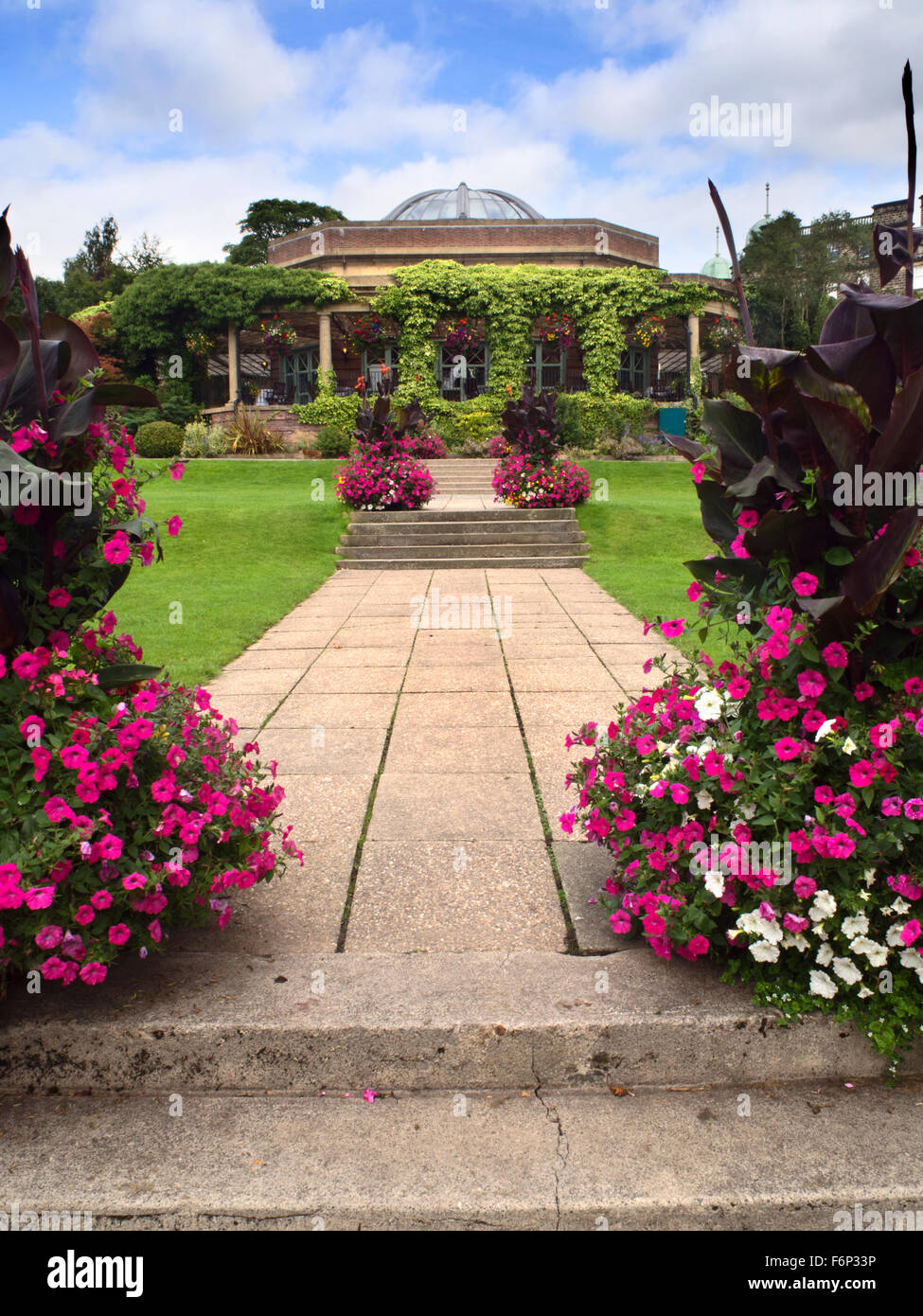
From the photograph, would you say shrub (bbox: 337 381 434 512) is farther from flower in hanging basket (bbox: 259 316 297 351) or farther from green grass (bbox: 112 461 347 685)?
flower in hanging basket (bbox: 259 316 297 351)

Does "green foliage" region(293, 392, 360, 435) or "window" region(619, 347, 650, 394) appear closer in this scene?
"green foliage" region(293, 392, 360, 435)

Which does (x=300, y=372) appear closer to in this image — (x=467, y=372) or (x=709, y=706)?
(x=467, y=372)

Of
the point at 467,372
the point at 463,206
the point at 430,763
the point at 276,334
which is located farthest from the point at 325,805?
the point at 463,206

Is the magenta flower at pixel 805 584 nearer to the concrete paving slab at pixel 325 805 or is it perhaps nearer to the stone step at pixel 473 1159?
the stone step at pixel 473 1159

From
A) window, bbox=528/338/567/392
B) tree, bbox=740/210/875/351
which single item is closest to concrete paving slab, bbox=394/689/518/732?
window, bbox=528/338/567/392

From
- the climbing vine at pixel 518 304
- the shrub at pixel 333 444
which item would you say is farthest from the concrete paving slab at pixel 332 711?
the climbing vine at pixel 518 304

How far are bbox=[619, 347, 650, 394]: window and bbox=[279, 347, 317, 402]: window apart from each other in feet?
31.2

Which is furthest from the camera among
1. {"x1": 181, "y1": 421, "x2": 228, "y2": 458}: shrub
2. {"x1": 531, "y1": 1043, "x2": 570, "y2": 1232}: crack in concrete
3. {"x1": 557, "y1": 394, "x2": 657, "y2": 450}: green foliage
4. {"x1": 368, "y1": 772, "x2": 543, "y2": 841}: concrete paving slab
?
{"x1": 557, "y1": 394, "x2": 657, "y2": 450}: green foliage

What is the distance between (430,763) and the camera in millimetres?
4227

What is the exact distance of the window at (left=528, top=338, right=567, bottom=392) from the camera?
28.5 m

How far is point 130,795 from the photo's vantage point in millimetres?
2289

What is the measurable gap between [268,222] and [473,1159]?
171 feet
